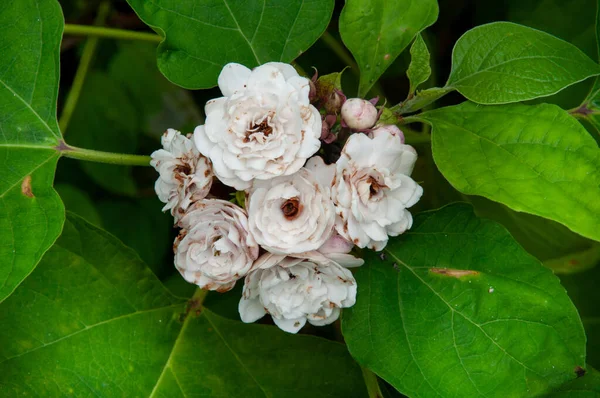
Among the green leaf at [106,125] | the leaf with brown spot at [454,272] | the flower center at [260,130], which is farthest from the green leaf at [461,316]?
the green leaf at [106,125]

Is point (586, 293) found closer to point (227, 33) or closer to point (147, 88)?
point (227, 33)

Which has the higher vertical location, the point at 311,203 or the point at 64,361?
A: the point at 311,203

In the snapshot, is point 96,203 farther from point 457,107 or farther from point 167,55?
point 457,107

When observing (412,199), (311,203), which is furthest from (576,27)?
(311,203)

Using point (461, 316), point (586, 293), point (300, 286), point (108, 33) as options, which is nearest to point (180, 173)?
point (300, 286)

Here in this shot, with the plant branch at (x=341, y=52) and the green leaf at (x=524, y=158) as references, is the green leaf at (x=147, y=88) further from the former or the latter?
the green leaf at (x=524, y=158)

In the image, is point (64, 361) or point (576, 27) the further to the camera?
point (576, 27)

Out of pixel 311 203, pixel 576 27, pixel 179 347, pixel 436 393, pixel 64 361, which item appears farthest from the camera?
pixel 576 27

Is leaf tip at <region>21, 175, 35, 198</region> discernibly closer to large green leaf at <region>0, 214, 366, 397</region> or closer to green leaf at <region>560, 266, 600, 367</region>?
large green leaf at <region>0, 214, 366, 397</region>
